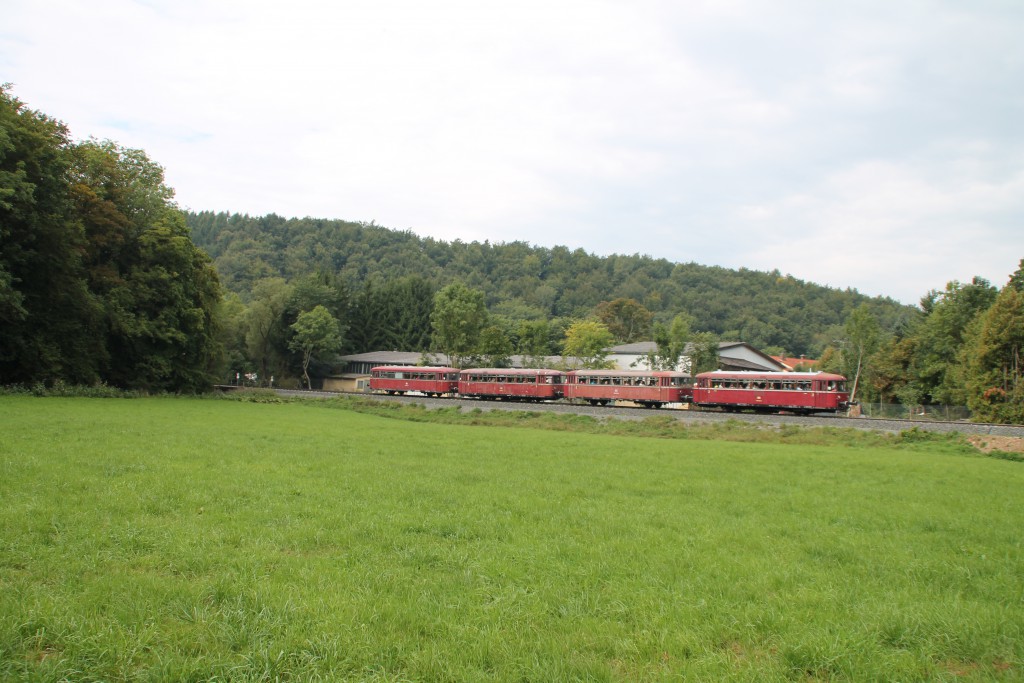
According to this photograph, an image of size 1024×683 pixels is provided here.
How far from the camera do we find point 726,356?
82.7m

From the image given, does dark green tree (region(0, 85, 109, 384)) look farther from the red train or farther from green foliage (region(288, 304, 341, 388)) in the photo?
green foliage (region(288, 304, 341, 388))

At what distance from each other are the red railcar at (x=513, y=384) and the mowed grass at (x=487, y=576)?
42.4 meters

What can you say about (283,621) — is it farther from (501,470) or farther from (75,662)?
(501,470)

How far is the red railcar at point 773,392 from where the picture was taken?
1688 inches

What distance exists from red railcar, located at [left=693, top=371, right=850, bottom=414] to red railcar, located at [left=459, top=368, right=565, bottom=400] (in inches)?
511

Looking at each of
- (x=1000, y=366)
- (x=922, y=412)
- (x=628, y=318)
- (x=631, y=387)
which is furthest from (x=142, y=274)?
(x=628, y=318)

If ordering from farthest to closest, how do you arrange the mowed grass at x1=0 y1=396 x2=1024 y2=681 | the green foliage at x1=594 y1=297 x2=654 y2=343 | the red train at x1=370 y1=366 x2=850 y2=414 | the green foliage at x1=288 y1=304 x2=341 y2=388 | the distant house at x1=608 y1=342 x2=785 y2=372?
the green foliage at x1=594 y1=297 x2=654 y2=343 < the green foliage at x1=288 y1=304 x2=341 y2=388 < the distant house at x1=608 y1=342 x2=785 y2=372 < the red train at x1=370 y1=366 x2=850 y2=414 < the mowed grass at x1=0 y1=396 x2=1024 y2=681

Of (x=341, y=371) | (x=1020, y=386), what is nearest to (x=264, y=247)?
(x=341, y=371)

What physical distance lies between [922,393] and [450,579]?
63.0 meters

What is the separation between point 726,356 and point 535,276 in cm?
8299

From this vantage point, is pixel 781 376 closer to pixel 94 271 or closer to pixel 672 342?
pixel 672 342

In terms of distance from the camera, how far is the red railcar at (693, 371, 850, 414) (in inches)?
1688

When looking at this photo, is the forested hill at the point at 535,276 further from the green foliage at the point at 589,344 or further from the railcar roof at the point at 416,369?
the railcar roof at the point at 416,369

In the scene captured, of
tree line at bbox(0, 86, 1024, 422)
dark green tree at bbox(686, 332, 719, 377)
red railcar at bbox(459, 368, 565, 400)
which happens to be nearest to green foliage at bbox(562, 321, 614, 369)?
tree line at bbox(0, 86, 1024, 422)
